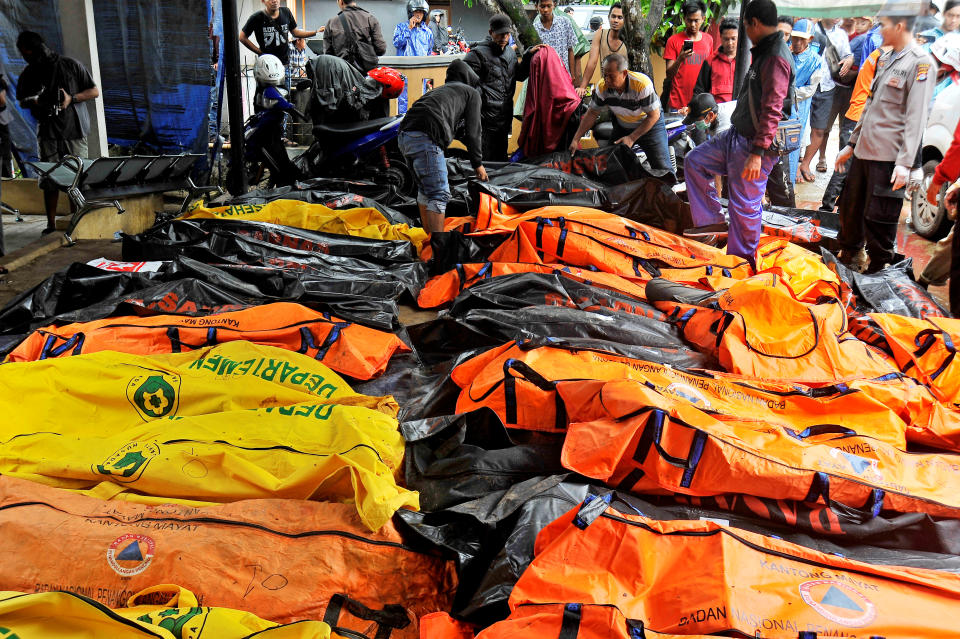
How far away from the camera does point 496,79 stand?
23.3 feet

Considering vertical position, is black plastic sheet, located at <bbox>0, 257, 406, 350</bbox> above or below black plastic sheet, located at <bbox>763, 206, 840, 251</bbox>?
below

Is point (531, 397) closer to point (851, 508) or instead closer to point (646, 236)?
point (851, 508)

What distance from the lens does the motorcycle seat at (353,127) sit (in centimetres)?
695

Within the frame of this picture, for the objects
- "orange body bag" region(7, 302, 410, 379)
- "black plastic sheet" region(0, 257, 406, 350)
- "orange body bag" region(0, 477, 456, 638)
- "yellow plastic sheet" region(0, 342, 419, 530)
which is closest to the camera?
"orange body bag" region(0, 477, 456, 638)

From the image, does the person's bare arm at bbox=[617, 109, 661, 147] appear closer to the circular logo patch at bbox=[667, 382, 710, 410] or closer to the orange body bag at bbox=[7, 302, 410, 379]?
the orange body bag at bbox=[7, 302, 410, 379]

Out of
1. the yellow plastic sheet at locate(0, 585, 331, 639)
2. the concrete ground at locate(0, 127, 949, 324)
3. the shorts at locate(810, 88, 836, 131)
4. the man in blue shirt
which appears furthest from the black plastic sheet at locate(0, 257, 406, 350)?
the man in blue shirt

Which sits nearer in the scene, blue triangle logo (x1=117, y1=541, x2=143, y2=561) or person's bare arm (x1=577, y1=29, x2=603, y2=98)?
blue triangle logo (x1=117, y1=541, x2=143, y2=561)

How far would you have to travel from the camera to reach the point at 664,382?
8.77 ft

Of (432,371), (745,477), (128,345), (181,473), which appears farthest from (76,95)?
(745,477)

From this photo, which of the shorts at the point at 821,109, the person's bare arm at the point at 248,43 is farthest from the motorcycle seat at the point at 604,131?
the person's bare arm at the point at 248,43

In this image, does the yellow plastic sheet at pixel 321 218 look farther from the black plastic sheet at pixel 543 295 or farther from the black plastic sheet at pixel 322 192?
the black plastic sheet at pixel 543 295

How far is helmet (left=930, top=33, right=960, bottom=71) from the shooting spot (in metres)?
6.23

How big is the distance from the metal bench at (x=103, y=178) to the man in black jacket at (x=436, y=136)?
7.15 feet

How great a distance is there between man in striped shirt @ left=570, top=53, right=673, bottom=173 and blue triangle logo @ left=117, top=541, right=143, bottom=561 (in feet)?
17.9
